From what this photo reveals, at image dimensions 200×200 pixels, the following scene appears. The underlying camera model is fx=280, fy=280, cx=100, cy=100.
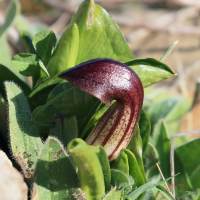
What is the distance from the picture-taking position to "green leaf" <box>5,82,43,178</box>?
436 mm

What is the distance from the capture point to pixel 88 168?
0.37 m

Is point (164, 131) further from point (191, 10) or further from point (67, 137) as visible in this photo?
point (191, 10)

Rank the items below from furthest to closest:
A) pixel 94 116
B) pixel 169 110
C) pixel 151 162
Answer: pixel 169 110
pixel 151 162
pixel 94 116

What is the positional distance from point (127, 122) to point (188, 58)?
174 centimetres

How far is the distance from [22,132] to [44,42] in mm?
174

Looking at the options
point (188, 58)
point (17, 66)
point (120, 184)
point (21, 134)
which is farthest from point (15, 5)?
point (188, 58)

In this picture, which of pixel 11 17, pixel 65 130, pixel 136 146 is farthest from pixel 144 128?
pixel 11 17

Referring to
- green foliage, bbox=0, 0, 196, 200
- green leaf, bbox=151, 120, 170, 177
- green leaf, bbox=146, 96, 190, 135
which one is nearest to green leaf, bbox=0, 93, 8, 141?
green foliage, bbox=0, 0, 196, 200

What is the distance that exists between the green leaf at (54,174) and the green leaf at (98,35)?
0.20 meters

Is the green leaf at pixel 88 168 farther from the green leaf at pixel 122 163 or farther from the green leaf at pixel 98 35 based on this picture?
the green leaf at pixel 98 35

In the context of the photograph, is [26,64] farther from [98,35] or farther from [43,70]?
[98,35]

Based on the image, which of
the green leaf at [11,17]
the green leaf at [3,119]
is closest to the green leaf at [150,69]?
the green leaf at [3,119]

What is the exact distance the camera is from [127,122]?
0.45 m

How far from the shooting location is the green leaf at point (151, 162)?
0.58 m
